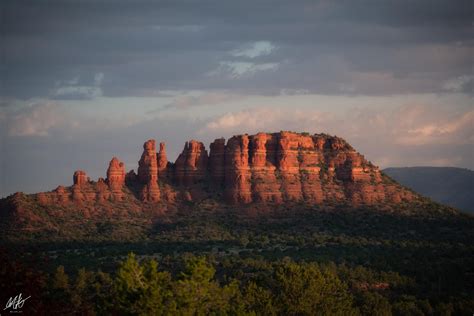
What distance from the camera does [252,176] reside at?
5645 inches

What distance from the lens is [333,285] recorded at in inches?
3113

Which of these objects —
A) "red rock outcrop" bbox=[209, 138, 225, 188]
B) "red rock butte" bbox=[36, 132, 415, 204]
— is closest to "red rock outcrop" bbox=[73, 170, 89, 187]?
"red rock butte" bbox=[36, 132, 415, 204]

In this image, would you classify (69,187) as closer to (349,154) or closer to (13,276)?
(349,154)

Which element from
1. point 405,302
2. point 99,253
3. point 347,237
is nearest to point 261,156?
point 347,237

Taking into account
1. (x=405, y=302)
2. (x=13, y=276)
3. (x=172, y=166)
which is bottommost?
(x=405, y=302)

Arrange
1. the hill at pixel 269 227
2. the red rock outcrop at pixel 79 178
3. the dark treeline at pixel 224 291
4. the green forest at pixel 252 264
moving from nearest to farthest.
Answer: the dark treeline at pixel 224 291, the green forest at pixel 252 264, the hill at pixel 269 227, the red rock outcrop at pixel 79 178

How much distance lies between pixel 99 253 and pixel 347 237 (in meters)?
33.6

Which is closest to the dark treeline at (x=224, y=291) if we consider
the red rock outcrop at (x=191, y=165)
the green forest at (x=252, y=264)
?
the green forest at (x=252, y=264)

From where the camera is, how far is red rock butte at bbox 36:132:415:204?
463 feet

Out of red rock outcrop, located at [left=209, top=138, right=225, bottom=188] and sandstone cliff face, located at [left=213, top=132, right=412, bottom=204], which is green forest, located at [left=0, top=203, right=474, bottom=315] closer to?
sandstone cliff face, located at [left=213, top=132, right=412, bottom=204]

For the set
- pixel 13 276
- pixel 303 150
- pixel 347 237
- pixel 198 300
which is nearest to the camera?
pixel 13 276

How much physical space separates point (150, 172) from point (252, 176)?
588 inches

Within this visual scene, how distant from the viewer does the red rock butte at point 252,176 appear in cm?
14125

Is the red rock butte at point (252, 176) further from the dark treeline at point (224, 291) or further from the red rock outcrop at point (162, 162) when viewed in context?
the dark treeline at point (224, 291)
